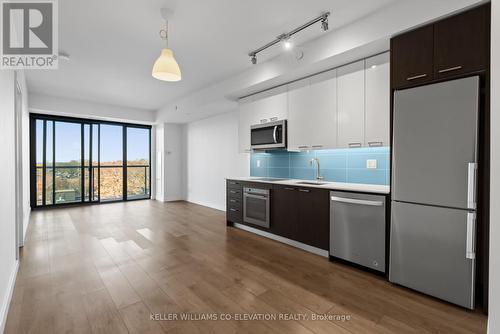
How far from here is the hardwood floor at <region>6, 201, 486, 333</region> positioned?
178cm

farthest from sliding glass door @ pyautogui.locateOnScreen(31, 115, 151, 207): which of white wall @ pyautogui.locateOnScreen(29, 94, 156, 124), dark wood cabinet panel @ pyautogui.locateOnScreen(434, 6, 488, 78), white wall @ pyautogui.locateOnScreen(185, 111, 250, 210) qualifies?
dark wood cabinet panel @ pyautogui.locateOnScreen(434, 6, 488, 78)

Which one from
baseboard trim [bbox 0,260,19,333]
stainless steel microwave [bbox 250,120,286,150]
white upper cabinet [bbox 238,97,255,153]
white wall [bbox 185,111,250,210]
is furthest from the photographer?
white wall [bbox 185,111,250,210]

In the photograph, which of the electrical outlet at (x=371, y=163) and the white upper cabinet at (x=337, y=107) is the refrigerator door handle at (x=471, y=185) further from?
the electrical outlet at (x=371, y=163)

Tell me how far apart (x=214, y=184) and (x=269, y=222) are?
9.52ft

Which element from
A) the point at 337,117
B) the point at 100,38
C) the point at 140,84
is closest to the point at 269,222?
the point at 337,117

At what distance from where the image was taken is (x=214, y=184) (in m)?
6.32

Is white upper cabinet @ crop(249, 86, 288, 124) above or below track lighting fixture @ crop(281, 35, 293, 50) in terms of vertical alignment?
below

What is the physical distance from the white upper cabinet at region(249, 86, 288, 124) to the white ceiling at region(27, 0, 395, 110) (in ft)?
1.90

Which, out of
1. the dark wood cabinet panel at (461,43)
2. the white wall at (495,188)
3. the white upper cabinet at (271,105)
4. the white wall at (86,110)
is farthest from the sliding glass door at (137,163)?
the white wall at (495,188)

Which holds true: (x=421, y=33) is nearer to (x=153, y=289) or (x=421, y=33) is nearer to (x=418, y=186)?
(x=418, y=186)

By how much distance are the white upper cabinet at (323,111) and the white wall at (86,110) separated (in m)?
5.59

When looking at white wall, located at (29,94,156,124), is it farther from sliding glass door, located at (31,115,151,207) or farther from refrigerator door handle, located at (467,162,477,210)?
refrigerator door handle, located at (467,162,477,210)

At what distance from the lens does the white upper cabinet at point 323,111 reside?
3.19 meters

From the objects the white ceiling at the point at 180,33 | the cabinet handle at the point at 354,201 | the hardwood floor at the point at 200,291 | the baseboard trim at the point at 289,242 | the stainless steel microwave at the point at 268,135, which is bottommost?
the hardwood floor at the point at 200,291
